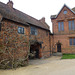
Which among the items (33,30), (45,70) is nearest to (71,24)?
(33,30)

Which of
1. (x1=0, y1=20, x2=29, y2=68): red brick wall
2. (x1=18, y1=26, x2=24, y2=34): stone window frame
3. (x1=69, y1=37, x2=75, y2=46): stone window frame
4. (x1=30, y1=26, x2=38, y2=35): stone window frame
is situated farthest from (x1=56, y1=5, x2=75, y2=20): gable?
(x1=0, y1=20, x2=29, y2=68): red brick wall

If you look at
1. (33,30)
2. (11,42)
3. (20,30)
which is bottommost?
(11,42)

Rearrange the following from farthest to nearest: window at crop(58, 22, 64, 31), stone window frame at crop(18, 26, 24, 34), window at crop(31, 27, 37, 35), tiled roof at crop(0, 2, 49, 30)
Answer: window at crop(58, 22, 64, 31), window at crop(31, 27, 37, 35), stone window frame at crop(18, 26, 24, 34), tiled roof at crop(0, 2, 49, 30)

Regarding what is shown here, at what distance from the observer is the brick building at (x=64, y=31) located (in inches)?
734

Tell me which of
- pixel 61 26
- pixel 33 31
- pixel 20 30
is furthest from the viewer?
pixel 61 26

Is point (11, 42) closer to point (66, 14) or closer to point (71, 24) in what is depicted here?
point (71, 24)

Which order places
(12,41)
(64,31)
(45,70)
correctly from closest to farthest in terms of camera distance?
(45,70) → (12,41) → (64,31)

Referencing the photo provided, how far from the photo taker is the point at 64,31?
63.2ft

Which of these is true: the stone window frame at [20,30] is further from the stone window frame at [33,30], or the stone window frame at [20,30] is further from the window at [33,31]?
the window at [33,31]

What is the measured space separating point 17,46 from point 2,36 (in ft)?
6.76

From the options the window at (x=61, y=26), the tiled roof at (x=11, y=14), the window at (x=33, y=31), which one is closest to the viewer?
the tiled roof at (x=11, y=14)

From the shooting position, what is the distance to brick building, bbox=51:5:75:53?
61.2 ft

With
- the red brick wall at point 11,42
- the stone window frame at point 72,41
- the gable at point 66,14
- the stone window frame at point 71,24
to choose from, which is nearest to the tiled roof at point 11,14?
the red brick wall at point 11,42

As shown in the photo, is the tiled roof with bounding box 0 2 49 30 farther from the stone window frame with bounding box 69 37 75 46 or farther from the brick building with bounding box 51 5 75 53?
the stone window frame with bounding box 69 37 75 46
